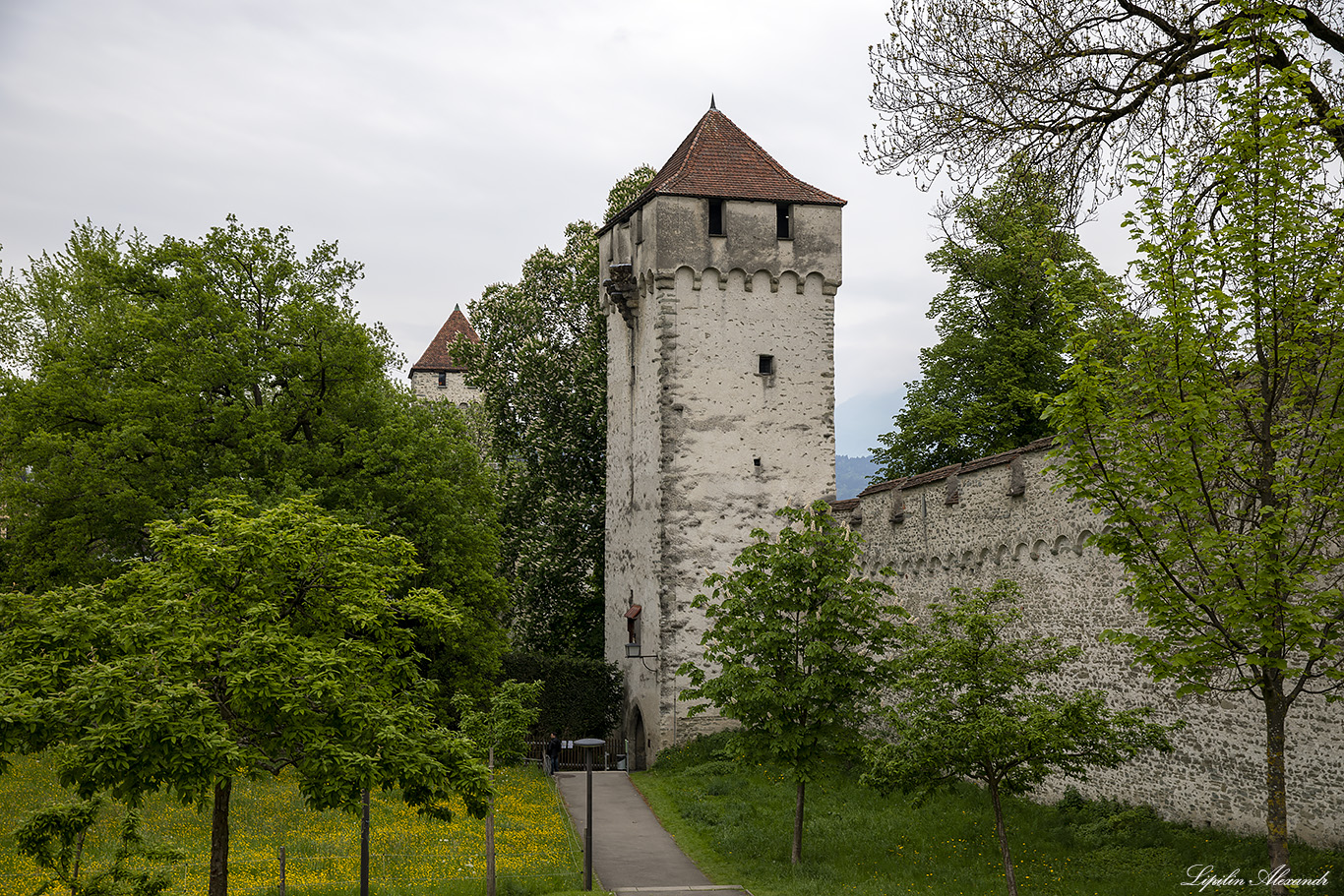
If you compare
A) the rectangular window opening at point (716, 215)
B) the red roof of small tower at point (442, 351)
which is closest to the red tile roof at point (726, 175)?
the rectangular window opening at point (716, 215)

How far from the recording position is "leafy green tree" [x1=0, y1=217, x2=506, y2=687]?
70.8ft

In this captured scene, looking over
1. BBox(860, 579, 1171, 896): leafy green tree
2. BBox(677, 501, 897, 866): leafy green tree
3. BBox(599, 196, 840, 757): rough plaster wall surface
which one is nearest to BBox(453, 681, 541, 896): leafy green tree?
BBox(677, 501, 897, 866): leafy green tree

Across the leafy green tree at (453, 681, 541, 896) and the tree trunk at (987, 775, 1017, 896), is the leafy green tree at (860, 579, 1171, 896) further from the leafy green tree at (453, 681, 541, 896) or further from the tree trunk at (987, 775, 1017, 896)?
the leafy green tree at (453, 681, 541, 896)

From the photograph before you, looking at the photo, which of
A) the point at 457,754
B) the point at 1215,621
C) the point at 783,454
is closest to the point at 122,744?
the point at 457,754

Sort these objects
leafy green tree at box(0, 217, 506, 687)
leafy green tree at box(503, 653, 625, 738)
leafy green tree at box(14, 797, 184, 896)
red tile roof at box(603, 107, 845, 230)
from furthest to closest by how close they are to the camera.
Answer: leafy green tree at box(503, 653, 625, 738) → red tile roof at box(603, 107, 845, 230) → leafy green tree at box(0, 217, 506, 687) → leafy green tree at box(14, 797, 184, 896)

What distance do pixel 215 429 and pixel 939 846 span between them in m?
15.3

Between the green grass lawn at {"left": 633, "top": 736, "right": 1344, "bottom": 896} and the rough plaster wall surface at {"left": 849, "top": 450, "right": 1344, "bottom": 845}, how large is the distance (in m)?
0.38

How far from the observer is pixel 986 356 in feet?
90.2

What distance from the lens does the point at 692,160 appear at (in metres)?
26.4

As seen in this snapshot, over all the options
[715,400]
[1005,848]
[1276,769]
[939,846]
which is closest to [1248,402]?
[1276,769]

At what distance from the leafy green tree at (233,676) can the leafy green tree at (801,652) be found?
6078 millimetres

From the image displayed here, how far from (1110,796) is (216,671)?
11607 millimetres

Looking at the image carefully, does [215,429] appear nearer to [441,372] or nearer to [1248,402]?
[1248,402]

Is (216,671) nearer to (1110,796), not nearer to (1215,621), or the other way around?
(1215,621)
